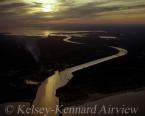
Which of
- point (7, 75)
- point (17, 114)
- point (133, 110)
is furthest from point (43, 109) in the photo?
point (133, 110)

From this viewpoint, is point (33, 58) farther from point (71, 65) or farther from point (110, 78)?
point (110, 78)

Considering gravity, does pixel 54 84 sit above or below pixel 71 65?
below

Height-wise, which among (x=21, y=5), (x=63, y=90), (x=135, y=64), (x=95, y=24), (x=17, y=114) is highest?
(x=21, y=5)

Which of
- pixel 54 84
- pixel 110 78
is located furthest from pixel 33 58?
pixel 110 78

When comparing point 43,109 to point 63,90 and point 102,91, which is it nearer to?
point 63,90

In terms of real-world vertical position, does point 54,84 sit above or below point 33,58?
below

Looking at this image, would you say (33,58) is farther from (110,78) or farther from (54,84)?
(110,78)

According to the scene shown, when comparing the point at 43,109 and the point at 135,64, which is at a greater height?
the point at 135,64

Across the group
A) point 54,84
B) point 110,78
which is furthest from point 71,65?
point 110,78
